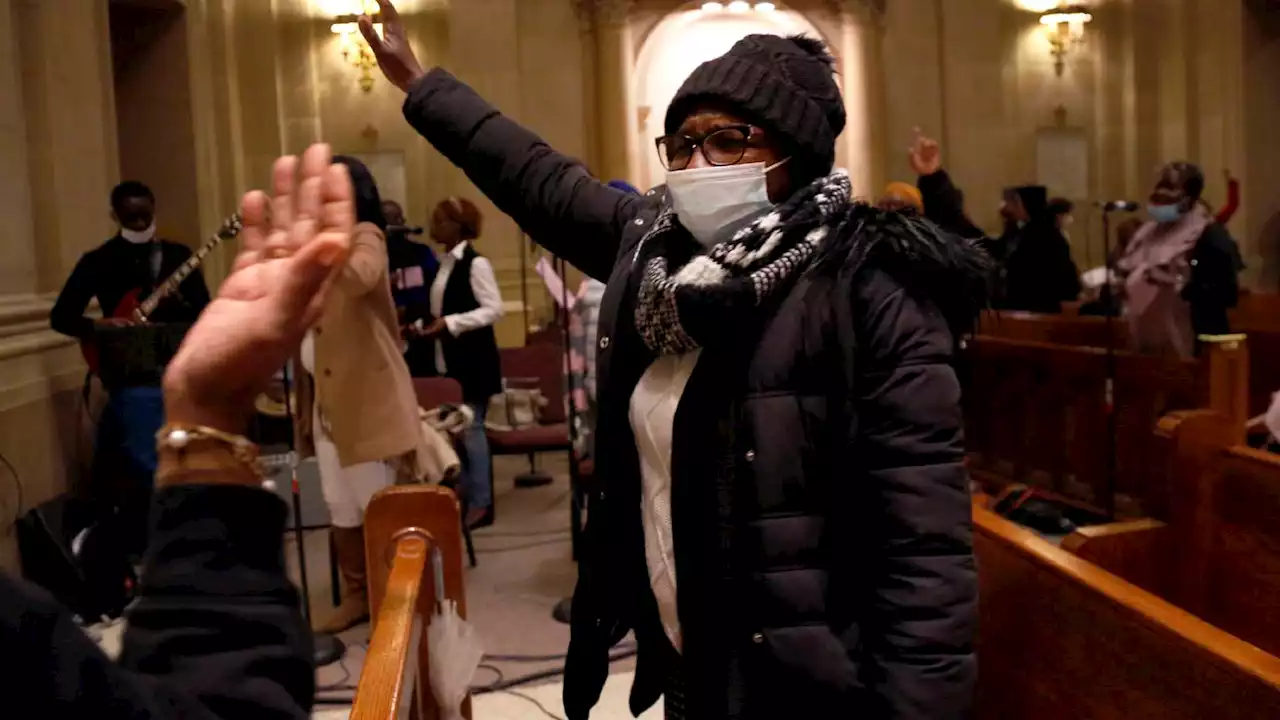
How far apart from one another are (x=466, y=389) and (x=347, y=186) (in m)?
4.51

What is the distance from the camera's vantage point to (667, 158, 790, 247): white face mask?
1.80m

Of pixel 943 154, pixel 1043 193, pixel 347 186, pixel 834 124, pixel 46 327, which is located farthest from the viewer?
pixel 943 154

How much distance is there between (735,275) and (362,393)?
7.96 ft

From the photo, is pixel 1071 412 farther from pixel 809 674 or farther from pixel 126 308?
pixel 126 308

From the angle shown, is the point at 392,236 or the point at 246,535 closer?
the point at 246,535

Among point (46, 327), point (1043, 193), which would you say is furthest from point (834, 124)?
point (1043, 193)

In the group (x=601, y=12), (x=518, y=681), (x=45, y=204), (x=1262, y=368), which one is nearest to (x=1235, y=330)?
(x=1262, y=368)

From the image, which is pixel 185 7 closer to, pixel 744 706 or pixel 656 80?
pixel 656 80

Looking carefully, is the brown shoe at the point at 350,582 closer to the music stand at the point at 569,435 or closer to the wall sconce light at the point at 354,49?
the music stand at the point at 569,435

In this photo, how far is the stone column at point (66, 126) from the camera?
17.3ft

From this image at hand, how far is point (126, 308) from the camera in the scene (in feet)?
16.9

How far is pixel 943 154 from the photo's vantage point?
1074cm

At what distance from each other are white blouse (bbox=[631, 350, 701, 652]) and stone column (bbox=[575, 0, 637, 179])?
837cm

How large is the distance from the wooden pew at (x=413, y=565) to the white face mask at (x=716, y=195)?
27.7 inches
